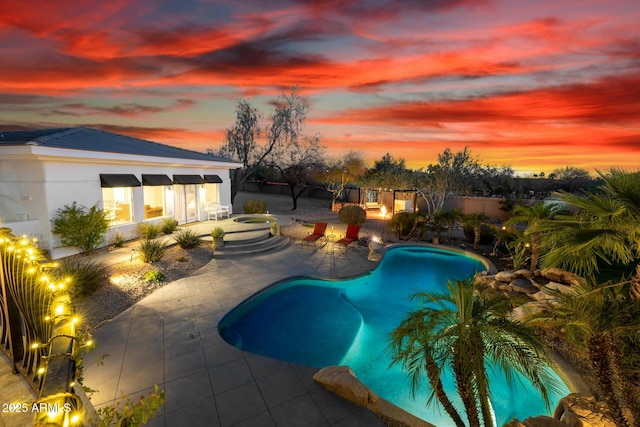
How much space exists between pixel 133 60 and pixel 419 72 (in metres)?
13.9

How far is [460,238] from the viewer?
57.3 feet

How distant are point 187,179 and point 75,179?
641 cm

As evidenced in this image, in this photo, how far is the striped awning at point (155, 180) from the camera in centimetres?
1453

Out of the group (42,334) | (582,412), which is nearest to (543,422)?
(582,412)

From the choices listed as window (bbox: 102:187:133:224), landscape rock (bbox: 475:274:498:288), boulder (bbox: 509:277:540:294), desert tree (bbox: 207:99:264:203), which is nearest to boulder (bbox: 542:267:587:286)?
boulder (bbox: 509:277:540:294)

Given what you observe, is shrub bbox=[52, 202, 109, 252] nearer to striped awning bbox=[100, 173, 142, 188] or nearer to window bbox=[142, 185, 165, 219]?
striped awning bbox=[100, 173, 142, 188]

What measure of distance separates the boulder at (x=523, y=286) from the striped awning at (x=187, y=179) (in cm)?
1711

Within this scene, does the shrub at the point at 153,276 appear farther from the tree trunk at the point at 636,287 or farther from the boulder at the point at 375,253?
the tree trunk at the point at 636,287

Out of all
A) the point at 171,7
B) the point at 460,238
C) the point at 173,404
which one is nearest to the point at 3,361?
the point at 173,404

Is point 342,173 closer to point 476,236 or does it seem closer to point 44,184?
point 476,236

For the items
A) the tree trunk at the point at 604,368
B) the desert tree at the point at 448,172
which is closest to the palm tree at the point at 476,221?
the desert tree at the point at 448,172

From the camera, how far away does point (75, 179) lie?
11.3 m

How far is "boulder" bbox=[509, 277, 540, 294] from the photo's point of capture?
9.29m

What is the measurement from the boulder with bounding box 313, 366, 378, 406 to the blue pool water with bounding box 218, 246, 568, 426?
1555mm
